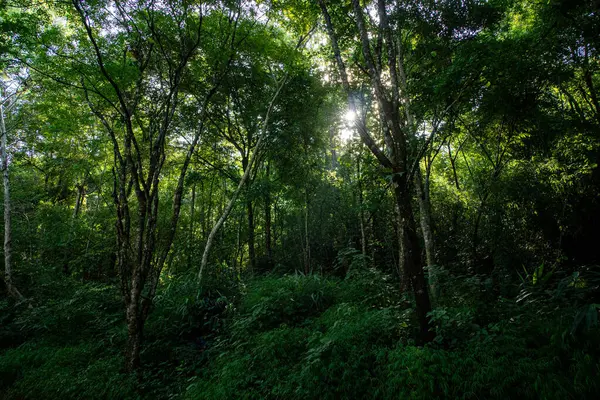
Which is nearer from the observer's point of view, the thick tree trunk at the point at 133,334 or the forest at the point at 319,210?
the forest at the point at 319,210

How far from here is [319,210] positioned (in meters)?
13.5

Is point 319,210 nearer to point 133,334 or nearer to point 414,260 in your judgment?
point 133,334

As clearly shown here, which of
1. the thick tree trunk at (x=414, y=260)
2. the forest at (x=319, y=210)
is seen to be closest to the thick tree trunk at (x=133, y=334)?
the forest at (x=319, y=210)

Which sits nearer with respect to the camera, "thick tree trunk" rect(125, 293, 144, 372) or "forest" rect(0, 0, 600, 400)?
"forest" rect(0, 0, 600, 400)

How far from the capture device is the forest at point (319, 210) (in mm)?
3732

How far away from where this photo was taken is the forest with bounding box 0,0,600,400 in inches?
147

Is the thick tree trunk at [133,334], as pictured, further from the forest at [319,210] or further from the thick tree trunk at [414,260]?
the thick tree trunk at [414,260]

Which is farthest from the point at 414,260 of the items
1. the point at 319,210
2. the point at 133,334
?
the point at 319,210

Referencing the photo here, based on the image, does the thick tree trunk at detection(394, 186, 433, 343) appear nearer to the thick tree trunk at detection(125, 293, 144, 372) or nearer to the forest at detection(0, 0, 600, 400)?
the forest at detection(0, 0, 600, 400)

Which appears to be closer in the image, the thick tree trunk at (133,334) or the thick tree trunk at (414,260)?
the thick tree trunk at (414,260)

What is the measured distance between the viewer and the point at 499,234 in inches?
344

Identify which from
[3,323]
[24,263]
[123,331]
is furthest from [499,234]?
[24,263]

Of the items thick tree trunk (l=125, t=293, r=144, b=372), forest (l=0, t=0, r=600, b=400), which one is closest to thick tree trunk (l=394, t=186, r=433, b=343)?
forest (l=0, t=0, r=600, b=400)

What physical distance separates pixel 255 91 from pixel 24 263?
467 inches
